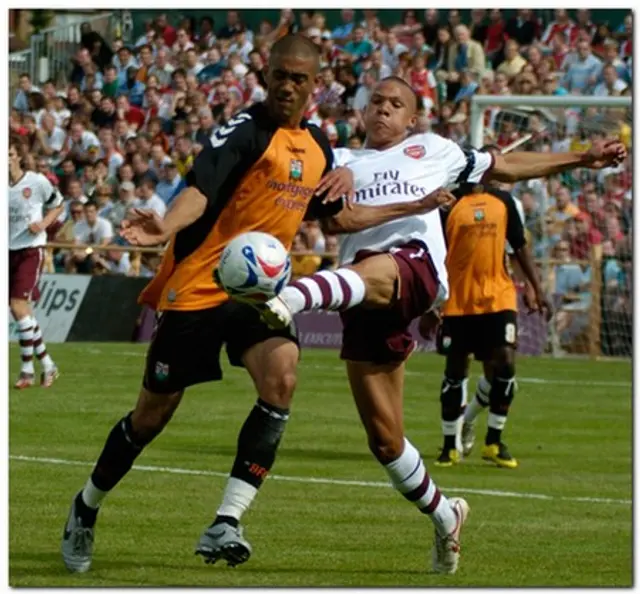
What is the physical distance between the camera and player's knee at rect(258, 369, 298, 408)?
29.6 ft

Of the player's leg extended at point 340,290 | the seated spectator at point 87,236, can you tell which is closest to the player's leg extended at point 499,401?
the player's leg extended at point 340,290

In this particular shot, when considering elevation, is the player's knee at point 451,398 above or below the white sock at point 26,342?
above

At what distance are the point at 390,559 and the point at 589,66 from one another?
19.2m

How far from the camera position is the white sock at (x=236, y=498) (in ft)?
29.0

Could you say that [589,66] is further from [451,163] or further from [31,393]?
[451,163]

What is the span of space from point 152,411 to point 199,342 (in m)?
0.41

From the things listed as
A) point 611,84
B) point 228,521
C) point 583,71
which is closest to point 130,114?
point 583,71

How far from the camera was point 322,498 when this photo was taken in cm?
1256

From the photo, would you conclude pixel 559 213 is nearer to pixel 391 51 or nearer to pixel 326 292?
pixel 391 51

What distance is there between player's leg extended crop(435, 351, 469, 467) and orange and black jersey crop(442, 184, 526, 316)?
435 millimetres

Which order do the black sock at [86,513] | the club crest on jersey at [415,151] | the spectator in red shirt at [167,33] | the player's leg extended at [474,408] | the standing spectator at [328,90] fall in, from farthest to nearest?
the spectator in red shirt at [167,33] < the standing spectator at [328,90] < the player's leg extended at [474,408] < the club crest on jersey at [415,151] < the black sock at [86,513]

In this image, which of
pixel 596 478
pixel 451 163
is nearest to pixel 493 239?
pixel 596 478

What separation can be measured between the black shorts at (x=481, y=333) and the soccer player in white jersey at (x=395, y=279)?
5371 mm

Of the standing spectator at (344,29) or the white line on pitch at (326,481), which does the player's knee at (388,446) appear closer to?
the white line on pitch at (326,481)
